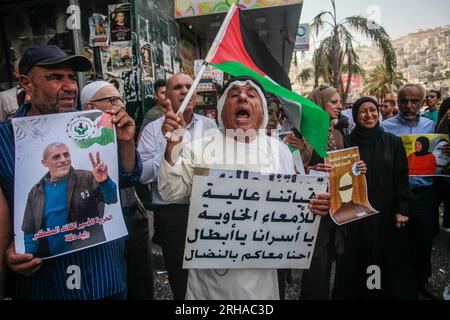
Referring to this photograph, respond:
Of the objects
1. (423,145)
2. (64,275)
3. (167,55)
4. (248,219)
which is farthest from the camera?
(167,55)

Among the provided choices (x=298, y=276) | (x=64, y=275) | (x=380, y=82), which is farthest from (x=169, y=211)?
(x=380, y=82)

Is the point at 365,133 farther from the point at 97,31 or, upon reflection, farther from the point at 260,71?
the point at 97,31

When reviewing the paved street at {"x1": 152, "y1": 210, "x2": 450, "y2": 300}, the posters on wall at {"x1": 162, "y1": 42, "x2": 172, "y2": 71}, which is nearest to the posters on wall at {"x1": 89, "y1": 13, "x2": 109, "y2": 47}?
the posters on wall at {"x1": 162, "y1": 42, "x2": 172, "y2": 71}

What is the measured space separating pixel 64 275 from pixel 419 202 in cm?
330

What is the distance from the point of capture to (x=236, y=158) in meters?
1.96

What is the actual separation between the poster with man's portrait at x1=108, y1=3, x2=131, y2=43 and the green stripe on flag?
4138mm

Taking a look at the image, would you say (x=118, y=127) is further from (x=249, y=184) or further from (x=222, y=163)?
(x=249, y=184)

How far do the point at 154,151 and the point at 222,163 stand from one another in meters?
1.00

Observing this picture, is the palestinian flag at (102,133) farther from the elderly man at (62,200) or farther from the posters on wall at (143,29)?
the posters on wall at (143,29)

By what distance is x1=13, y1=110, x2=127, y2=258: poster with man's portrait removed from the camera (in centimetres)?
148

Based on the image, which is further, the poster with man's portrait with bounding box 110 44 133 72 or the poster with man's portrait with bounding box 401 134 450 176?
the poster with man's portrait with bounding box 110 44 133 72

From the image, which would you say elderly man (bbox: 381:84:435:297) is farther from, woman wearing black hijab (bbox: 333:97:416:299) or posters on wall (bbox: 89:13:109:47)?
posters on wall (bbox: 89:13:109:47)
